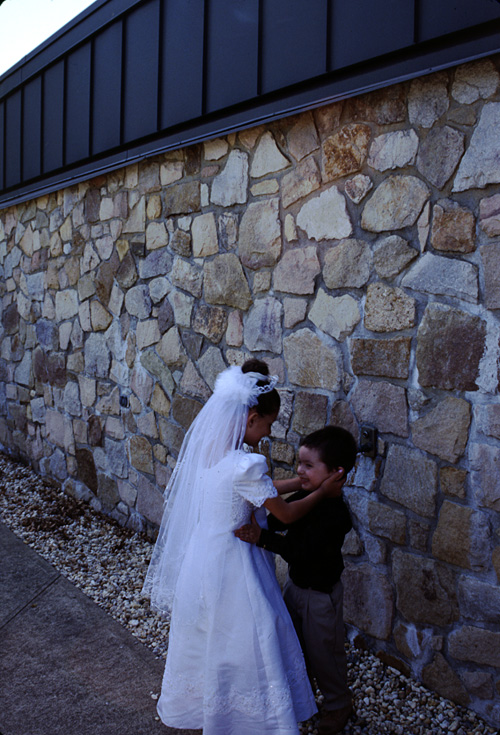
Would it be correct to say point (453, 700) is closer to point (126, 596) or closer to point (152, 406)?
point (126, 596)

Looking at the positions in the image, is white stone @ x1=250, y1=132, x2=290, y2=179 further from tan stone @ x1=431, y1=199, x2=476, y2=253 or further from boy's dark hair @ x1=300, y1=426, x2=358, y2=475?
boy's dark hair @ x1=300, y1=426, x2=358, y2=475

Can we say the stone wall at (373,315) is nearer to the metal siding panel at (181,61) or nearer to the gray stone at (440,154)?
the gray stone at (440,154)

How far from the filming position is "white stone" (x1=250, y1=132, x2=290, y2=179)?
9.45ft

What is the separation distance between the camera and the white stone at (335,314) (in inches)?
102

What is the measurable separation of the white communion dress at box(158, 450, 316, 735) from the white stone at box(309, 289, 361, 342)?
2.66ft

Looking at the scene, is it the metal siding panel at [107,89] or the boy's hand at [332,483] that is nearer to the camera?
the boy's hand at [332,483]

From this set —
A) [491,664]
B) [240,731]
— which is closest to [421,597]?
[491,664]

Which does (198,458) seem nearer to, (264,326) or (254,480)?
(254,480)

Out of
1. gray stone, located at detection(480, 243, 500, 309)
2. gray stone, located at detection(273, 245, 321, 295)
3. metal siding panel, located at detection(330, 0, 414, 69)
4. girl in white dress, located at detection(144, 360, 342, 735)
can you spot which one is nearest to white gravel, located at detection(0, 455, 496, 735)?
girl in white dress, located at detection(144, 360, 342, 735)

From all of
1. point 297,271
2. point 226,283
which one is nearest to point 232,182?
point 226,283

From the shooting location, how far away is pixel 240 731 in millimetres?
2027

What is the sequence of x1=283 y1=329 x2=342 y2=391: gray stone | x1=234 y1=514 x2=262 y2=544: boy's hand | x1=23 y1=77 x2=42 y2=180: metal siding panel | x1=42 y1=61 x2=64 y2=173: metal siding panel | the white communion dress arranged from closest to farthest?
1. the white communion dress
2. x1=234 y1=514 x2=262 y2=544: boy's hand
3. x1=283 y1=329 x2=342 y2=391: gray stone
4. x1=42 y1=61 x2=64 y2=173: metal siding panel
5. x1=23 y1=77 x2=42 y2=180: metal siding panel

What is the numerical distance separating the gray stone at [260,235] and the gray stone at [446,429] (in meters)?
1.07

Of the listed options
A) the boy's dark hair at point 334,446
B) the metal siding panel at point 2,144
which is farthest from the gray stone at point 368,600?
the metal siding panel at point 2,144
